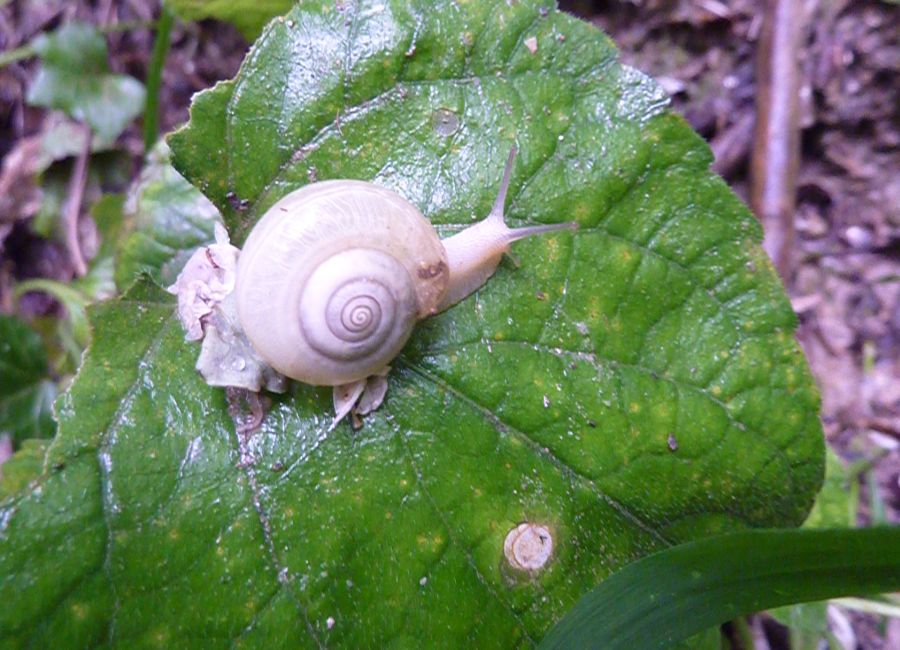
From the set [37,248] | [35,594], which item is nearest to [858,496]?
[35,594]

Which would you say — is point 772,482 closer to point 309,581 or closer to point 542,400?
point 542,400

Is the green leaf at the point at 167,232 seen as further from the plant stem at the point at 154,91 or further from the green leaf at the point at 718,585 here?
the green leaf at the point at 718,585

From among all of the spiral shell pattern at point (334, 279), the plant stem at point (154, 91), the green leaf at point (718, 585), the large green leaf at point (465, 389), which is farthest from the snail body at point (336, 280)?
the plant stem at point (154, 91)

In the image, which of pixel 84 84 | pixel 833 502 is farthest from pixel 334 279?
pixel 84 84

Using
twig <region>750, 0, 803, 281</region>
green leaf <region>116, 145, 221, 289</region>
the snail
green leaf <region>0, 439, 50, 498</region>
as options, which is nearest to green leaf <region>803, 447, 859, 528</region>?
twig <region>750, 0, 803, 281</region>

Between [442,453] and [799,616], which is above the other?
[442,453]

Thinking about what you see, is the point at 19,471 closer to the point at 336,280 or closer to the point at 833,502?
the point at 336,280
